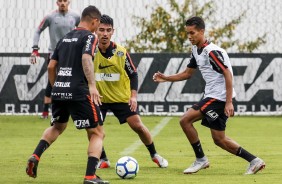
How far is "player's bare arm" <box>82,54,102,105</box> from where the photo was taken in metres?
10.3

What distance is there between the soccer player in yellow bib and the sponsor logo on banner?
861 centimetres

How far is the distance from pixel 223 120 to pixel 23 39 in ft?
36.8

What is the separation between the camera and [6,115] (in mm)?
21422

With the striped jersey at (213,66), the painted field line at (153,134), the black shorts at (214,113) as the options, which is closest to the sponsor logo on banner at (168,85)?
the painted field line at (153,134)

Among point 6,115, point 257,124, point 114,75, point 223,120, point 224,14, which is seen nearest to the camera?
point 223,120

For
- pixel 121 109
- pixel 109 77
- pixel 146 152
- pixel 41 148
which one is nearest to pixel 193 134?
pixel 121 109

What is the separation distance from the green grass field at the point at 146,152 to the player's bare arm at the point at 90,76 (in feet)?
3.72

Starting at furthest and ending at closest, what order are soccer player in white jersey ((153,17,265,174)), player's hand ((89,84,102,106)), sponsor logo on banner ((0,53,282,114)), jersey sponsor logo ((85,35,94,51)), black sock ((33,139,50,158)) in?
sponsor logo on banner ((0,53,282,114))
soccer player in white jersey ((153,17,265,174))
black sock ((33,139,50,158))
jersey sponsor logo ((85,35,94,51))
player's hand ((89,84,102,106))

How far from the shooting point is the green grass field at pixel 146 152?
445 inches

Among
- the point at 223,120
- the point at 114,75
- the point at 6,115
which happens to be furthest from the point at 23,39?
the point at 223,120

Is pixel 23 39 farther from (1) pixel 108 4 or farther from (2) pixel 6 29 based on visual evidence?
(1) pixel 108 4

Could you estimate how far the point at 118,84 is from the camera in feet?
42.2

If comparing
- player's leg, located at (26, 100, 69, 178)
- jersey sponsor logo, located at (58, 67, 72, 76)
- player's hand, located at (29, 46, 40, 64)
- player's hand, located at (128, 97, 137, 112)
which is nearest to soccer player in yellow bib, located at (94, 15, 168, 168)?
player's hand, located at (128, 97, 137, 112)

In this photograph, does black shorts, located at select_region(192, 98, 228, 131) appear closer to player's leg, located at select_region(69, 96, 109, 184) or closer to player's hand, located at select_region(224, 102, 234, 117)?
player's hand, located at select_region(224, 102, 234, 117)
